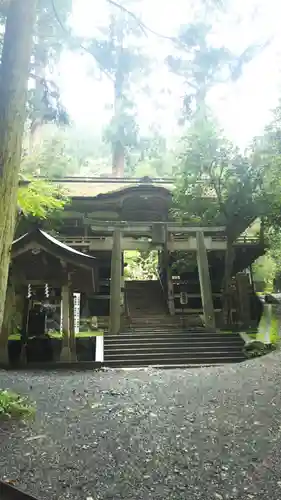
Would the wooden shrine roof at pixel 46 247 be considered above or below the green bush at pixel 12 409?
above

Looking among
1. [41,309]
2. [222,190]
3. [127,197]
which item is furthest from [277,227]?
[41,309]

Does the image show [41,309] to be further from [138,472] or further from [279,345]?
[138,472]

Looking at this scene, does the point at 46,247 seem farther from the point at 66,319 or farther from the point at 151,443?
the point at 151,443

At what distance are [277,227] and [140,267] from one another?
32.5 feet

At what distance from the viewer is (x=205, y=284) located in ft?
42.4

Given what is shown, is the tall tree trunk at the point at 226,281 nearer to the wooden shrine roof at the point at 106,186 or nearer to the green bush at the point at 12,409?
the wooden shrine roof at the point at 106,186

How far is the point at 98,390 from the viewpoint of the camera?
229 inches

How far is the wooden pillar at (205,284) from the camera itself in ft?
40.7

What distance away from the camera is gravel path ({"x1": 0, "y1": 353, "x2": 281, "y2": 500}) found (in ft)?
9.10

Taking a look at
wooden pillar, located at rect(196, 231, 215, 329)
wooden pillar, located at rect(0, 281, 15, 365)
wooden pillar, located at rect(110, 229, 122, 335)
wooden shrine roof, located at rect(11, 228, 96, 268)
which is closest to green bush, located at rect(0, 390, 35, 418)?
wooden pillar, located at rect(0, 281, 15, 365)

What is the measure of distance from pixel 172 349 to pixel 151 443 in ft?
23.1

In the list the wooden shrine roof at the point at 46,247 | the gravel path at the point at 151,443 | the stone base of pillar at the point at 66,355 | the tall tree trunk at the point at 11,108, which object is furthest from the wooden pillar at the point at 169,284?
the tall tree trunk at the point at 11,108

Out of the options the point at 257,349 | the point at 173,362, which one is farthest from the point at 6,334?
the point at 257,349

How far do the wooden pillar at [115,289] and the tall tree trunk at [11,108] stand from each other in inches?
320
